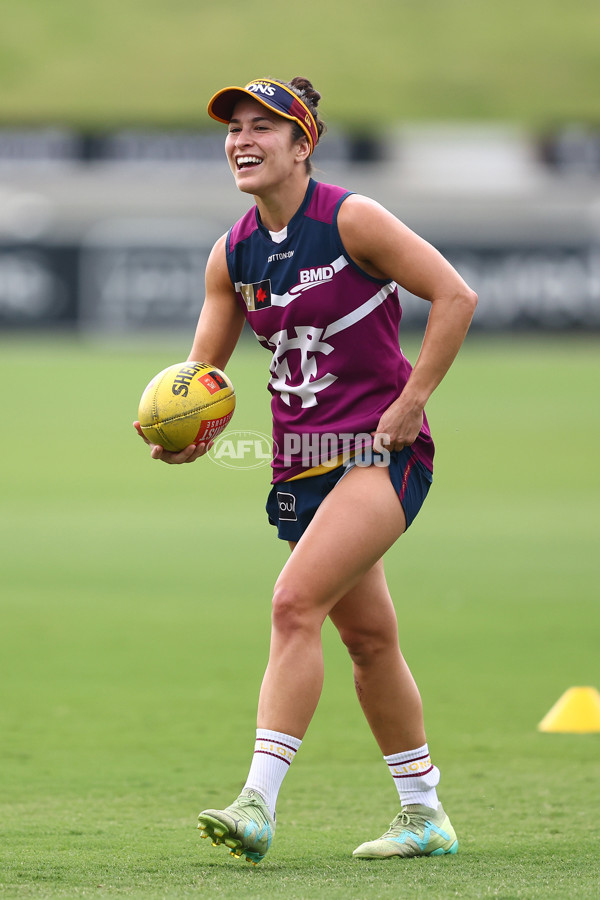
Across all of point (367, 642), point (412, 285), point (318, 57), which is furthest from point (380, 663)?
point (318, 57)

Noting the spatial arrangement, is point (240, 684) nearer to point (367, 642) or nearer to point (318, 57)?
point (367, 642)

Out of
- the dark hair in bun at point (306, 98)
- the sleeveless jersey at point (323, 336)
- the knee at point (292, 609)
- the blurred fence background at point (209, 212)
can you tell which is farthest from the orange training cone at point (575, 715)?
the blurred fence background at point (209, 212)

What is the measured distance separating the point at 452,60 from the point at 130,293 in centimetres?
3404

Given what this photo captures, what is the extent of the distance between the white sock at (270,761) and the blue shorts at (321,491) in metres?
0.66

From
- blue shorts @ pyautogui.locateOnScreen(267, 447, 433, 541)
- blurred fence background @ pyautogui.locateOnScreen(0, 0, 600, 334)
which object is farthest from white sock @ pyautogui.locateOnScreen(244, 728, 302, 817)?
blurred fence background @ pyautogui.locateOnScreen(0, 0, 600, 334)

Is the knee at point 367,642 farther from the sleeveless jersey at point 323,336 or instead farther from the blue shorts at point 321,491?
the sleeveless jersey at point 323,336

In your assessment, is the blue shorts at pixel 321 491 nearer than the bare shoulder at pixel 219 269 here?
Yes

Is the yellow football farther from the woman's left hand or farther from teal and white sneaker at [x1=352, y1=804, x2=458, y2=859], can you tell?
teal and white sneaker at [x1=352, y1=804, x2=458, y2=859]

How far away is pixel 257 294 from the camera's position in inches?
179

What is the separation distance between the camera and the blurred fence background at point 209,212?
91.2 ft

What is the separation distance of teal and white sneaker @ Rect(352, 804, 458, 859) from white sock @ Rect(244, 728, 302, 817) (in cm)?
42

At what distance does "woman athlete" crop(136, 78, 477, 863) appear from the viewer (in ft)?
13.8

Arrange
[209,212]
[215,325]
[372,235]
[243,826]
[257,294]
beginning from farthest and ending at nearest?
1. [209,212]
2. [215,325]
3. [257,294]
4. [372,235]
5. [243,826]

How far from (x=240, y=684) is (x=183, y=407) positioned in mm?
3069
